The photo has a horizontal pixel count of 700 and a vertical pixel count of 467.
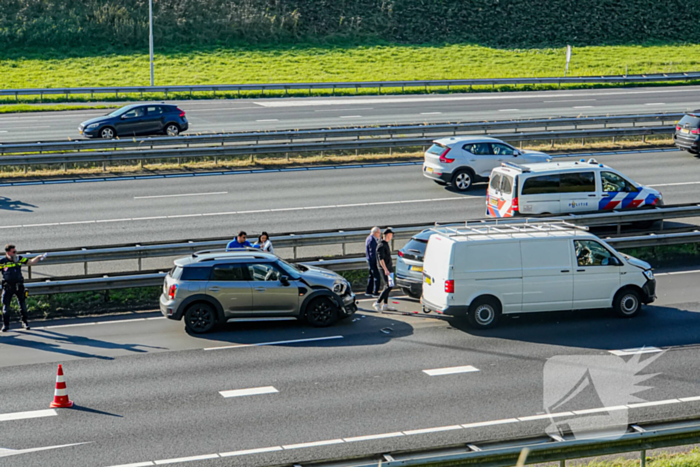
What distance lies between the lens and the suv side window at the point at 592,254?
15.1 m

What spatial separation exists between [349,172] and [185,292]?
44.5 feet

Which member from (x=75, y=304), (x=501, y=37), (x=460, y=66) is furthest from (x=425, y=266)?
(x=501, y=37)

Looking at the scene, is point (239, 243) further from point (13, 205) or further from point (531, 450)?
point (531, 450)

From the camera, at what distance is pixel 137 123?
30859 millimetres

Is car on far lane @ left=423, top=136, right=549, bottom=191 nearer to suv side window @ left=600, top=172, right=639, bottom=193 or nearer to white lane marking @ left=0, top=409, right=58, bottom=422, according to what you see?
suv side window @ left=600, top=172, right=639, bottom=193

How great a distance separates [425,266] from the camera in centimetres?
1538

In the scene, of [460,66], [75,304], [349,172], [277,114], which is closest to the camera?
[75,304]

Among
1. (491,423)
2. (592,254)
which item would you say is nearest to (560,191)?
(592,254)

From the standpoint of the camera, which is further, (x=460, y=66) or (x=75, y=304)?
(x=460, y=66)

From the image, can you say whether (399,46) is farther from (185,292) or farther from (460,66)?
(185,292)

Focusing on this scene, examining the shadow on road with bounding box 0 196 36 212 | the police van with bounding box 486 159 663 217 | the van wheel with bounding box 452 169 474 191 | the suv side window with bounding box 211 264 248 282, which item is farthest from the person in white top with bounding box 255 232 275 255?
the van wheel with bounding box 452 169 474 191

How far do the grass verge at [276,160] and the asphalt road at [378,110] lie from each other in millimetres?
4552

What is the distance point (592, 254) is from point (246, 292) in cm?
615
